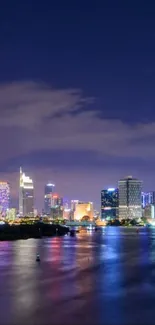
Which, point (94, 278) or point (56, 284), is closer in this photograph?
point (56, 284)

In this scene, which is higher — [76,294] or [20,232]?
[20,232]

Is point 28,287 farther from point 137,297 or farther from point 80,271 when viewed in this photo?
point 80,271

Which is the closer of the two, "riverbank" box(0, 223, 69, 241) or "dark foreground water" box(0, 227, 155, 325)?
"dark foreground water" box(0, 227, 155, 325)

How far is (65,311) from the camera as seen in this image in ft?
92.8

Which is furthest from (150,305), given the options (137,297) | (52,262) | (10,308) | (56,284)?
(52,262)

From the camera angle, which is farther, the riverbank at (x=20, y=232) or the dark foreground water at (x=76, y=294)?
the riverbank at (x=20, y=232)

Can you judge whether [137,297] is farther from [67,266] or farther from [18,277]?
[67,266]

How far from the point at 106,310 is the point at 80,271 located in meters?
22.0

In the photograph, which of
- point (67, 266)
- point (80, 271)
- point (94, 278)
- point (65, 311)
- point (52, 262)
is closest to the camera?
point (65, 311)

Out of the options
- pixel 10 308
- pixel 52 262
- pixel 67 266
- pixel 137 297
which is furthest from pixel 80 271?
pixel 10 308

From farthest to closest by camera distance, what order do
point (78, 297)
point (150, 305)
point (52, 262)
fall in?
point (52, 262) → point (78, 297) → point (150, 305)

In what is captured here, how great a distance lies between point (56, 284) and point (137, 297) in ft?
27.0

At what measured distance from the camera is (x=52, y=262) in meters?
60.8

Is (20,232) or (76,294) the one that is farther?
(20,232)
